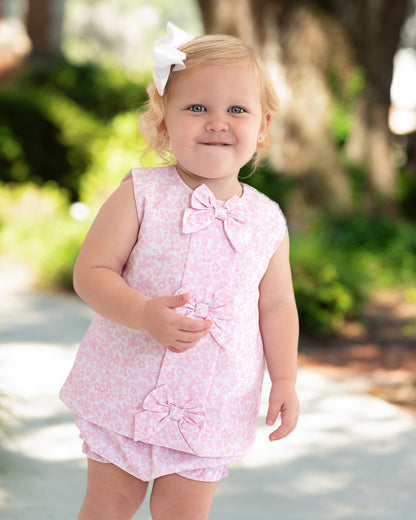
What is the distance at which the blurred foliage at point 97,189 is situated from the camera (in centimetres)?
633

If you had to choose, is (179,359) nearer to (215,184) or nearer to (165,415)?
(165,415)

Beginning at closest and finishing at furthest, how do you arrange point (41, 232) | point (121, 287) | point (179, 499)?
point (121, 287) → point (179, 499) → point (41, 232)

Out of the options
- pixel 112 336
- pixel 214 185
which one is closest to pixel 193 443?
pixel 112 336

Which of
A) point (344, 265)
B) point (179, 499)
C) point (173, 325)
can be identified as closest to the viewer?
point (173, 325)

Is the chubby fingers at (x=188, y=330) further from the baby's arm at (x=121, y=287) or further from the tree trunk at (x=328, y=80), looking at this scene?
the tree trunk at (x=328, y=80)

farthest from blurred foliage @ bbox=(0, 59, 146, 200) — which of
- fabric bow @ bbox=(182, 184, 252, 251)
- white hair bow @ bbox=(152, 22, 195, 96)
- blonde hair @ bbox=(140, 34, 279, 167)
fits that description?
fabric bow @ bbox=(182, 184, 252, 251)

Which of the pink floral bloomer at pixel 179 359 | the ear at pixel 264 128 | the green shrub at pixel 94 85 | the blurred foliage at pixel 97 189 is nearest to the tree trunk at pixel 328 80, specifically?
the blurred foliage at pixel 97 189

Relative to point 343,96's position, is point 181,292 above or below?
below

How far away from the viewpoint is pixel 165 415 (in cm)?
180

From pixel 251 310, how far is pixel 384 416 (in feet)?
7.53

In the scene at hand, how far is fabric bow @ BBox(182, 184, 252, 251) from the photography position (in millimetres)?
1837

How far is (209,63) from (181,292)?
55 centimetres

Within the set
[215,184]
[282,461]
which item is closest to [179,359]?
[215,184]

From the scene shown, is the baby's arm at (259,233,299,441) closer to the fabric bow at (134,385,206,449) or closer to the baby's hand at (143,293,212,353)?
the fabric bow at (134,385,206,449)
